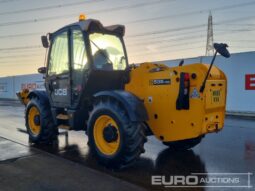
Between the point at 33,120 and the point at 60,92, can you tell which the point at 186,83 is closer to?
the point at 60,92

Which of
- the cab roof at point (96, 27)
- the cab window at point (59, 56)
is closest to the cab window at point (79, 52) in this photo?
the cab roof at point (96, 27)

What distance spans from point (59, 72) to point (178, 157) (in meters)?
3.23

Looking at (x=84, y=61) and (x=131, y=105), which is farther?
(x=84, y=61)

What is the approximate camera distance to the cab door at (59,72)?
6.86 m

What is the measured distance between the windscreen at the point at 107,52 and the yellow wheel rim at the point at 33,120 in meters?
2.40

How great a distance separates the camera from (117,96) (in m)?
5.40

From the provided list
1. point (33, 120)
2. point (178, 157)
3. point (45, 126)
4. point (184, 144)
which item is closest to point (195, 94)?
point (178, 157)

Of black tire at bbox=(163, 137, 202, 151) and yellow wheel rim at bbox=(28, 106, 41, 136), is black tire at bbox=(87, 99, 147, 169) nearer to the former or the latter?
black tire at bbox=(163, 137, 202, 151)

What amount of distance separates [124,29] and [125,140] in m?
3.03

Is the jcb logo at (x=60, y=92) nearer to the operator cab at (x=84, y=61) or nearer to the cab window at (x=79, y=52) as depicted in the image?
the operator cab at (x=84, y=61)

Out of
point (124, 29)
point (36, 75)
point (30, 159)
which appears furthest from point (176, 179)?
point (36, 75)

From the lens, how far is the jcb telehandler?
17.2 ft

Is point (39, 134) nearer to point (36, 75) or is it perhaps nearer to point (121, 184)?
point (121, 184)

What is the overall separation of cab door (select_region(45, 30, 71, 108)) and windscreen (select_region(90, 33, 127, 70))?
2.33 ft
